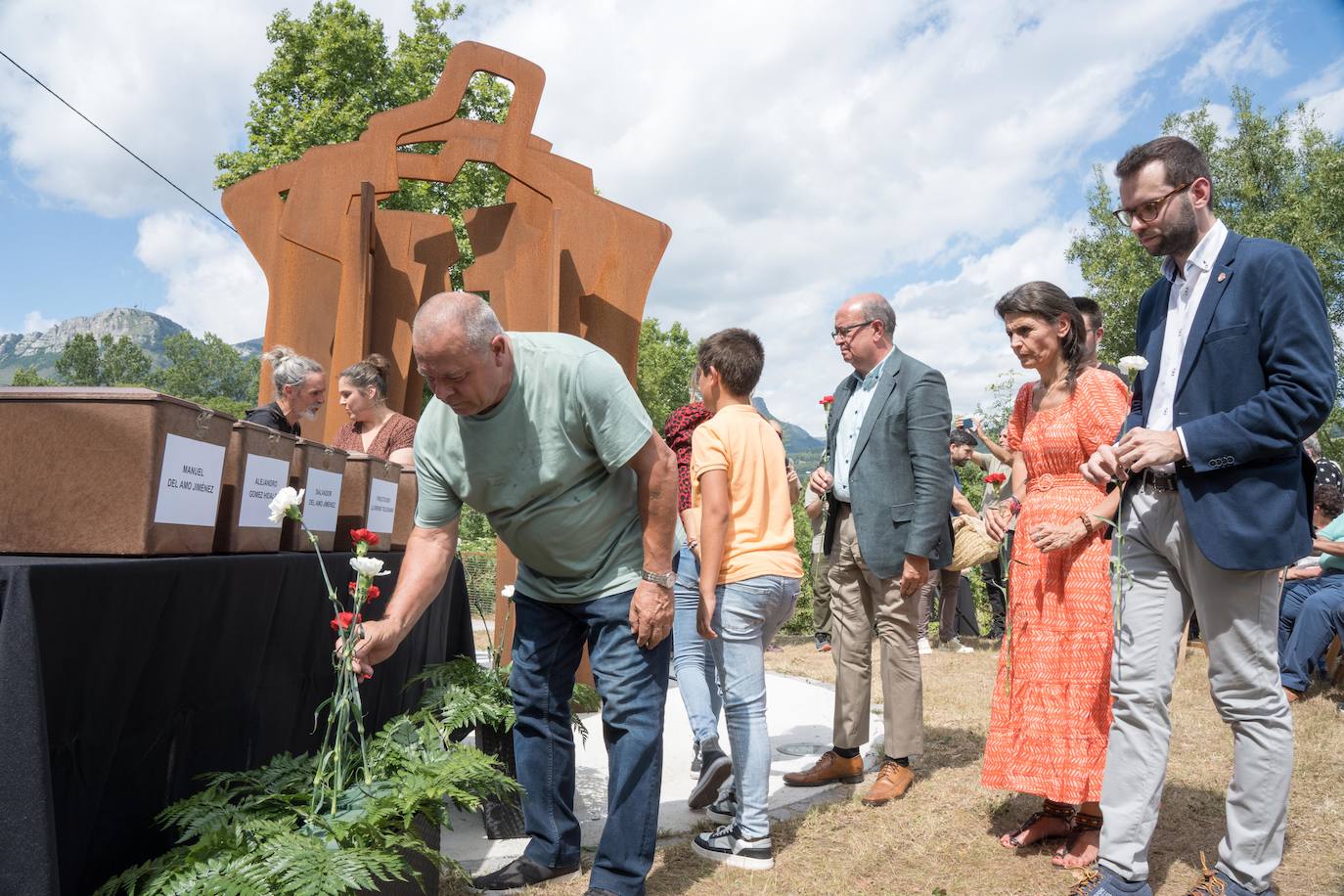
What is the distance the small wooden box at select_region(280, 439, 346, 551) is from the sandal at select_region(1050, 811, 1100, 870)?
2.51m

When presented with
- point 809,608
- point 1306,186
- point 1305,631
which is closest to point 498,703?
point 1305,631

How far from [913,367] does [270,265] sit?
4406 millimetres

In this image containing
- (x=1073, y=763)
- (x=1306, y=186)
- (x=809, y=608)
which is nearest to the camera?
(x=1073, y=763)

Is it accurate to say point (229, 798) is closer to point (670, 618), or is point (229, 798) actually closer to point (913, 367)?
point (670, 618)

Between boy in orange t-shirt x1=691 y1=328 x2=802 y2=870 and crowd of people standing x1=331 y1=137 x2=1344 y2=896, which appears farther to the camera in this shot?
boy in orange t-shirt x1=691 y1=328 x2=802 y2=870

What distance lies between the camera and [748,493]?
3369 millimetres

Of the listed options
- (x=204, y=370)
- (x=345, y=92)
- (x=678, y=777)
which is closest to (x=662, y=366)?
(x=345, y=92)

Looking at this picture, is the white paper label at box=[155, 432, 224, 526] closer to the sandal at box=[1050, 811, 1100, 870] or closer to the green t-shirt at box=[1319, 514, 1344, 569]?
the sandal at box=[1050, 811, 1100, 870]

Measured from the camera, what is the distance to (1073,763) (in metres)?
3.04

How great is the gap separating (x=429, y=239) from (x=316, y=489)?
4.09 meters

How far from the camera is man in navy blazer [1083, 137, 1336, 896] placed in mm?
2344

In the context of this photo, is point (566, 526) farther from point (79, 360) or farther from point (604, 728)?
point (79, 360)

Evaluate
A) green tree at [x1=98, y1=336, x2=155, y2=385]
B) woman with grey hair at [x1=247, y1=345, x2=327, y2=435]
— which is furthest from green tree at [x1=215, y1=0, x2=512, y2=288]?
green tree at [x1=98, y1=336, x2=155, y2=385]

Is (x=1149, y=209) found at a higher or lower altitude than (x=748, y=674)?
higher
